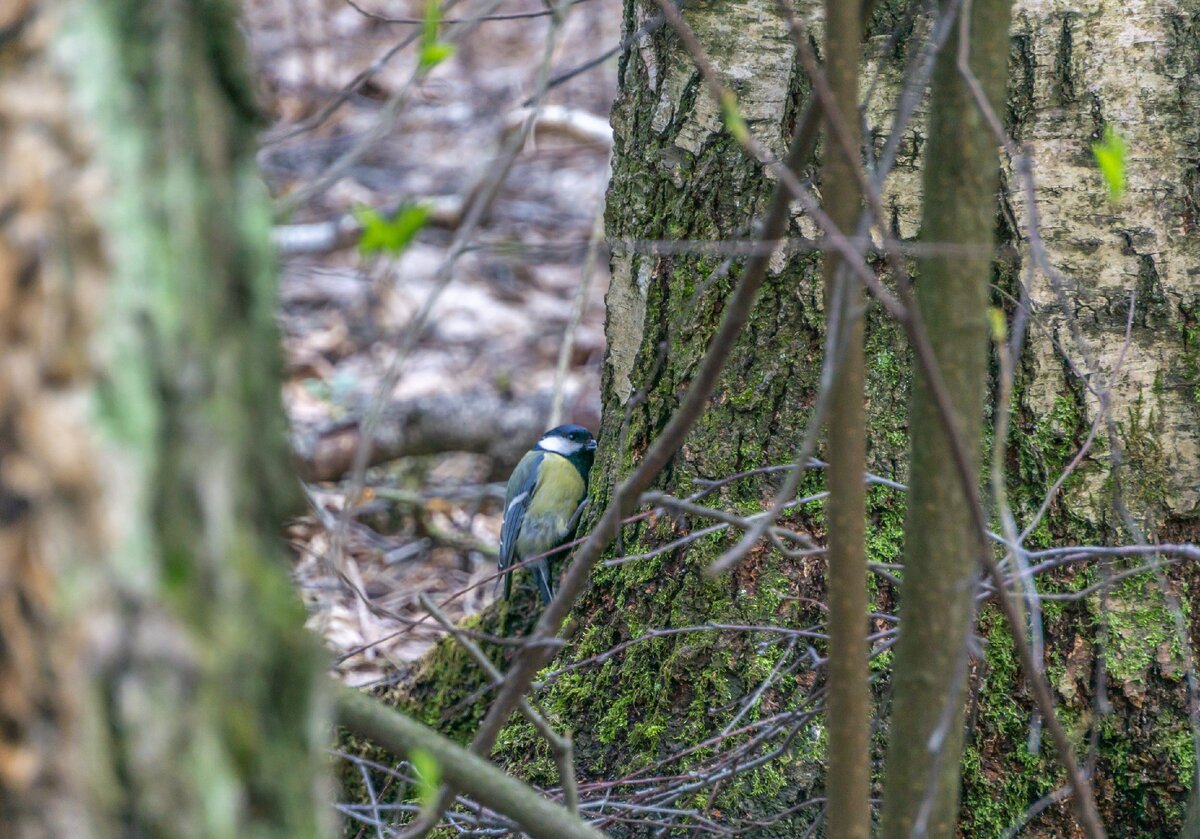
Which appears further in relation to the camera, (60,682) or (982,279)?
(982,279)

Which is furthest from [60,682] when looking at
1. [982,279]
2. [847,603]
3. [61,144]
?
[982,279]

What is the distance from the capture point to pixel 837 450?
1.29 meters

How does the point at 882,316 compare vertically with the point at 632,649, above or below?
above

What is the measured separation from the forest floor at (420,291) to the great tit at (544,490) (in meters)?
0.38

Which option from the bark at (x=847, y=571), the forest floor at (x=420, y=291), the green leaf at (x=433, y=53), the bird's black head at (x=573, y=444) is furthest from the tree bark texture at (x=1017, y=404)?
the bird's black head at (x=573, y=444)

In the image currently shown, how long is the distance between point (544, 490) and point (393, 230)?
3.17 meters

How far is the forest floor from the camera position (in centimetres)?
421

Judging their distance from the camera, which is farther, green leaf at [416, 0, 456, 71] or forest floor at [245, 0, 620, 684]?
forest floor at [245, 0, 620, 684]

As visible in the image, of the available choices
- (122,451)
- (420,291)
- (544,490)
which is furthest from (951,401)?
(420,291)

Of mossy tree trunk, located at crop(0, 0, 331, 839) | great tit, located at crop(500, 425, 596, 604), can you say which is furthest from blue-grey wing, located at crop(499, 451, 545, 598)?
mossy tree trunk, located at crop(0, 0, 331, 839)

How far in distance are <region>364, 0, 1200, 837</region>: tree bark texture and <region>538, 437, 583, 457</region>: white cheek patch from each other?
6.12 feet

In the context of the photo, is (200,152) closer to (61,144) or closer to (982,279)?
(61,144)

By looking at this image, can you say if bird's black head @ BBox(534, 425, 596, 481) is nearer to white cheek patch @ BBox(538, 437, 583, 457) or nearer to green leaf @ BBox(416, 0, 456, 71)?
white cheek patch @ BBox(538, 437, 583, 457)

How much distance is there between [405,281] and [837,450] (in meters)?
6.23
